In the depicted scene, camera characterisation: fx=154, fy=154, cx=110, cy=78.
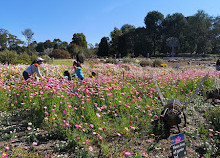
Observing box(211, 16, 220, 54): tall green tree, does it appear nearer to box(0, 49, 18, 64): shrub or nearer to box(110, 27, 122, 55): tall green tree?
box(110, 27, 122, 55): tall green tree

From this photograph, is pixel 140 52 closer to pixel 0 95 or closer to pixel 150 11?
pixel 150 11

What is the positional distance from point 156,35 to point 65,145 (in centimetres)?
4825

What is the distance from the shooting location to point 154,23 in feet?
148

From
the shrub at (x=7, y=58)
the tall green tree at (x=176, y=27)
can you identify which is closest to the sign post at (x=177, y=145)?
the shrub at (x=7, y=58)

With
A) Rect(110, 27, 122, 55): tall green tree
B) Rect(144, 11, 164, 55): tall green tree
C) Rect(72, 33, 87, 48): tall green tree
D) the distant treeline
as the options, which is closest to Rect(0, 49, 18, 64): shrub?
the distant treeline

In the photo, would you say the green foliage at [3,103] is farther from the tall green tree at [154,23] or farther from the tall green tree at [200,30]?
the tall green tree at [200,30]

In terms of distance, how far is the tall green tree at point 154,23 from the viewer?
147 feet

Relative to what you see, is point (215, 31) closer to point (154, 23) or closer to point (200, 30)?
point (200, 30)

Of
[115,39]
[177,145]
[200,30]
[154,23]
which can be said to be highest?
[154,23]

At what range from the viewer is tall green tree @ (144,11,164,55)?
4466cm

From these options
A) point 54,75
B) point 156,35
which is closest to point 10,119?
point 54,75

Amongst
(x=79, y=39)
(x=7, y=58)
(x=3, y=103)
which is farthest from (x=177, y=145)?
(x=79, y=39)

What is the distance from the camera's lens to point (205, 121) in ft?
11.9

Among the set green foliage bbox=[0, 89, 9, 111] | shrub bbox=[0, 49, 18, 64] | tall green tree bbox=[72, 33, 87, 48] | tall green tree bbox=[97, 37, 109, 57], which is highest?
tall green tree bbox=[72, 33, 87, 48]
